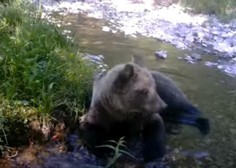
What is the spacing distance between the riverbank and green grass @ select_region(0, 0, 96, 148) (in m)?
3.70

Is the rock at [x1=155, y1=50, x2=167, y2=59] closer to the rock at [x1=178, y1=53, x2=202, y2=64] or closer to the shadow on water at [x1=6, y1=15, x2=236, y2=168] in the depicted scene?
the shadow on water at [x1=6, y1=15, x2=236, y2=168]

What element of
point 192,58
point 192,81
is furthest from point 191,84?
point 192,58

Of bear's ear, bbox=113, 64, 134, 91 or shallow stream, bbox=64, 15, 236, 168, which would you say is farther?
shallow stream, bbox=64, 15, 236, 168

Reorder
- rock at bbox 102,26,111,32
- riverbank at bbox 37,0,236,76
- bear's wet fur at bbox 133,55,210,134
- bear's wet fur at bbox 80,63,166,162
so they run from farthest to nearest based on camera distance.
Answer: rock at bbox 102,26,111,32 < riverbank at bbox 37,0,236,76 < bear's wet fur at bbox 133,55,210,134 < bear's wet fur at bbox 80,63,166,162

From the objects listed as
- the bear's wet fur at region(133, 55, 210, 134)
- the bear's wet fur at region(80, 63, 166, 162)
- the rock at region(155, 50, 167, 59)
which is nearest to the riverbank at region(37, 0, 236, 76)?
the rock at region(155, 50, 167, 59)

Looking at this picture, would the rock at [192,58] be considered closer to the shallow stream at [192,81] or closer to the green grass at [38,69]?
the shallow stream at [192,81]

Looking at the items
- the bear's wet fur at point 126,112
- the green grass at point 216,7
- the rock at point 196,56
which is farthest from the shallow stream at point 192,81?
the green grass at point 216,7

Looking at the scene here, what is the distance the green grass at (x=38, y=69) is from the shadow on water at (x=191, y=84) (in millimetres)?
1318

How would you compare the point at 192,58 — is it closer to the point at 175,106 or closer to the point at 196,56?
the point at 196,56

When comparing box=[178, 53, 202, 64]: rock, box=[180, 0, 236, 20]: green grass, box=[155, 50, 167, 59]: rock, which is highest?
box=[180, 0, 236, 20]: green grass

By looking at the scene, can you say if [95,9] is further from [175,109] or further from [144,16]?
[175,109]

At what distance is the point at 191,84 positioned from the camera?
23.7 ft

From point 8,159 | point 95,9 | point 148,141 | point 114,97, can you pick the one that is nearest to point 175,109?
point 148,141

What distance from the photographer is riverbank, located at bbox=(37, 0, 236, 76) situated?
406 inches
